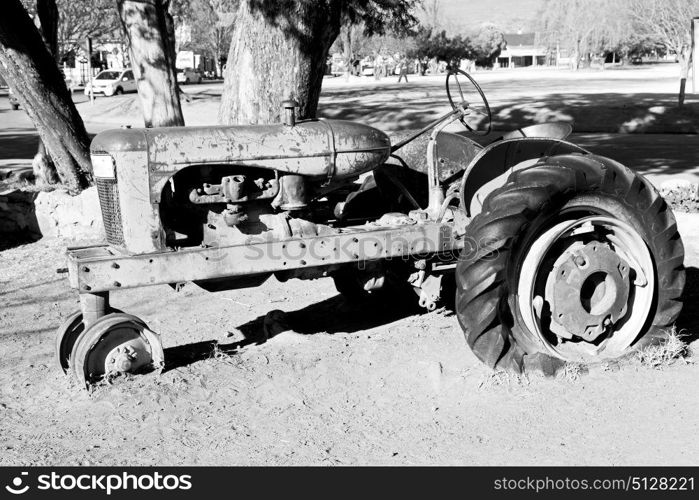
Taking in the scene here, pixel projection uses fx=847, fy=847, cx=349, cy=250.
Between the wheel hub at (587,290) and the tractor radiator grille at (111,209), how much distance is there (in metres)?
2.43

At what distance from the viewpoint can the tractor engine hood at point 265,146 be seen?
4.54 m

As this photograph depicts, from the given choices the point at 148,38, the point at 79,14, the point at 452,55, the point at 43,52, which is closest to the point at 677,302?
the point at 148,38

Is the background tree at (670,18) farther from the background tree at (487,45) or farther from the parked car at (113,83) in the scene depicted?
the background tree at (487,45)

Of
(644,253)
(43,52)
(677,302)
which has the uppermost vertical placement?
(43,52)

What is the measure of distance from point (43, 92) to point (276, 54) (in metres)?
3.42

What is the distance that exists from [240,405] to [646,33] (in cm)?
7777

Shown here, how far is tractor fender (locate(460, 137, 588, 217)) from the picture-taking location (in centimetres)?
497

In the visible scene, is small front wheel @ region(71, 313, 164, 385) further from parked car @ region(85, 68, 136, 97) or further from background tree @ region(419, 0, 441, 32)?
background tree @ region(419, 0, 441, 32)

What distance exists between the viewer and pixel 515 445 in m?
4.04

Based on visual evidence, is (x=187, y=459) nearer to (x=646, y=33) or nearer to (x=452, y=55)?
(x=646, y=33)

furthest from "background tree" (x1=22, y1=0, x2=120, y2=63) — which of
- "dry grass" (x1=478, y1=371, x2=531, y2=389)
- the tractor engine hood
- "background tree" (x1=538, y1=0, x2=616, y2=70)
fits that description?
"background tree" (x1=538, y1=0, x2=616, y2=70)

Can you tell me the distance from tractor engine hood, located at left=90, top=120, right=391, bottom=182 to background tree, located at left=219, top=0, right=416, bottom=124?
103 inches

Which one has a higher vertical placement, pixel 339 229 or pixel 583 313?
pixel 339 229

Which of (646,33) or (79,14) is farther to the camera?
(646,33)
